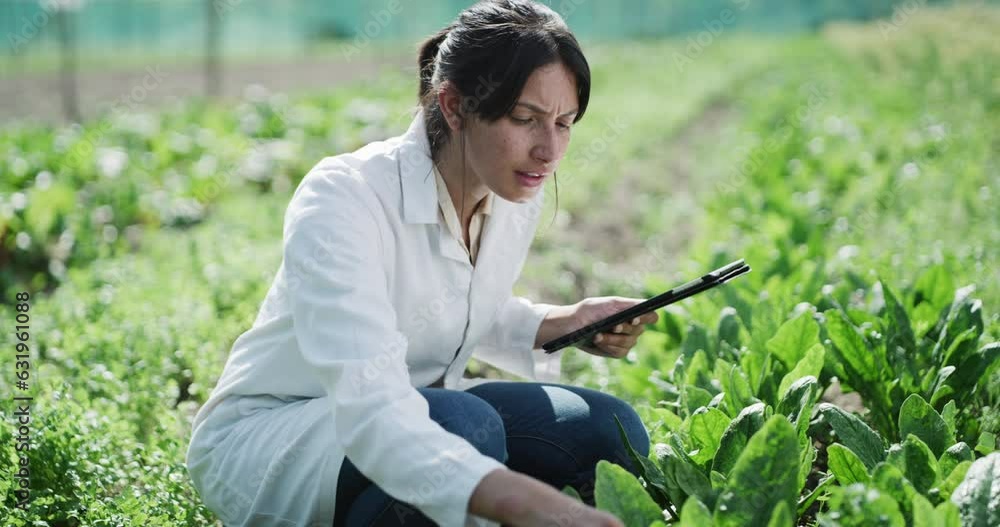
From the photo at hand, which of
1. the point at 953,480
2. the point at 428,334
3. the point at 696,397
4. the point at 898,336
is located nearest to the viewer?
the point at 953,480

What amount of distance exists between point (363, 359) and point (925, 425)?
1.26 m

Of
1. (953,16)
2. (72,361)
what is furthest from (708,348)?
(953,16)

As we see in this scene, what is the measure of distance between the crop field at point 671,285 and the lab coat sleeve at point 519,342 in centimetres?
33

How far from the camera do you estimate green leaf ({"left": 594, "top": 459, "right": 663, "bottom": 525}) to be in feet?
5.81

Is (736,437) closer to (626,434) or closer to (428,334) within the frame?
(626,434)

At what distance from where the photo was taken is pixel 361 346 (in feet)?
5.56

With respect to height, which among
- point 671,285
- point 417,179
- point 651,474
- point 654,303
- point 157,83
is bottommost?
point 157,83

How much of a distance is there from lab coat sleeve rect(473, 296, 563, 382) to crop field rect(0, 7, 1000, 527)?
0.33 metres

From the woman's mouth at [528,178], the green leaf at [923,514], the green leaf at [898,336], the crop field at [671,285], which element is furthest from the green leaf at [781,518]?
the green leaf at [898,336]

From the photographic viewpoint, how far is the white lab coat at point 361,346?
1619mm

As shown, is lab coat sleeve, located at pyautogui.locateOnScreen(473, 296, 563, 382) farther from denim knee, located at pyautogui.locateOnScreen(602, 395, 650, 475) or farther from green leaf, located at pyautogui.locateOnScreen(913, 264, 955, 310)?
green leaf, located at pyautogui.locateOnScreen(913, 264, 955, 310)

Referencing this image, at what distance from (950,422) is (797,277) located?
1352 millimetres

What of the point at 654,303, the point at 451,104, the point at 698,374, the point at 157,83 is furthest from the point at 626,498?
the point at 157,83

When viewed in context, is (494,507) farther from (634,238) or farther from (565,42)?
(634,238)
